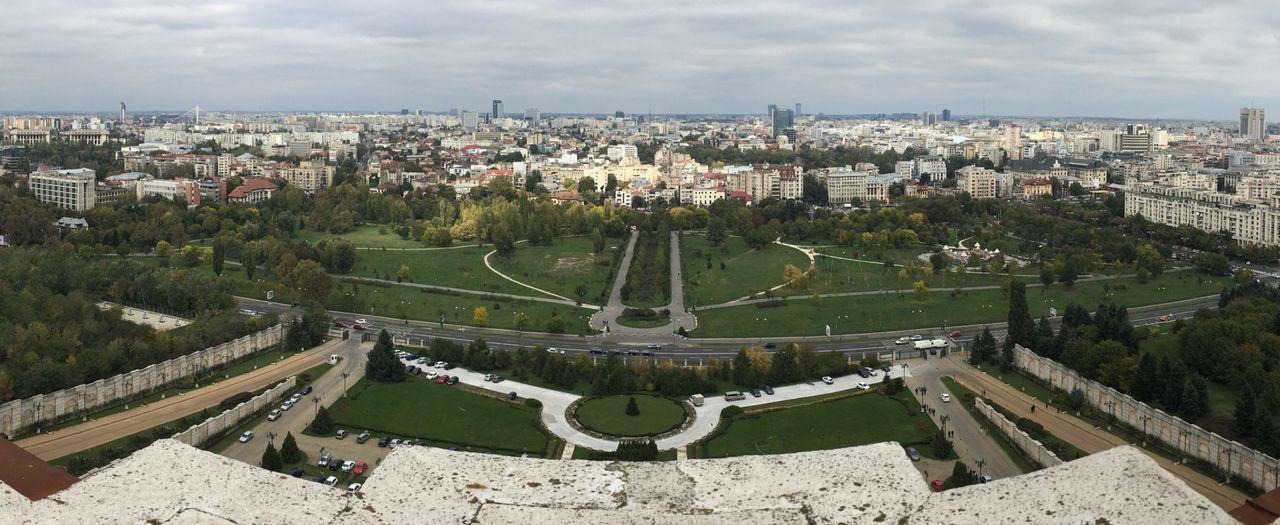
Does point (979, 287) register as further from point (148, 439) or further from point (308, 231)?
point (308, 231)

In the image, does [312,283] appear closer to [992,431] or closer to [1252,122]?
[992,431]

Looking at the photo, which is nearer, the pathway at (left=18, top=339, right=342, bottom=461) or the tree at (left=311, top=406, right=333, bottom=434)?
the pathway at (left=18, top=339, right=342, bottom=461)

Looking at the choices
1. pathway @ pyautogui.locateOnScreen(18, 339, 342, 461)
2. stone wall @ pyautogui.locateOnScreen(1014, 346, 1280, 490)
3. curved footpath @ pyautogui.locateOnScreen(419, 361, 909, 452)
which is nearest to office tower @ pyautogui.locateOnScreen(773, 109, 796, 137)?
stone wall @ pyautogui.locateOnScreen(1014, 346, 1280, 490)

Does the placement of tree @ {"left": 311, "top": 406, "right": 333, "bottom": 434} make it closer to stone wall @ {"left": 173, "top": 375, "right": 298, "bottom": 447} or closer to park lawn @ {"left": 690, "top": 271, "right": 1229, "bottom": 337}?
stone wall @ {"left": 173, "top": 375, "right": 298, "bottom": 447}

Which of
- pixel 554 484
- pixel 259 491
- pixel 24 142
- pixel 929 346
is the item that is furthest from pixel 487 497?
pixel 24 142

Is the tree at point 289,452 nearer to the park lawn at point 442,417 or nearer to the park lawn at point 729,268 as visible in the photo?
the park lawn at point 442,417

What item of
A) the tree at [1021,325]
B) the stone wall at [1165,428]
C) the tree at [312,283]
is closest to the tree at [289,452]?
the tree at [312,283]
